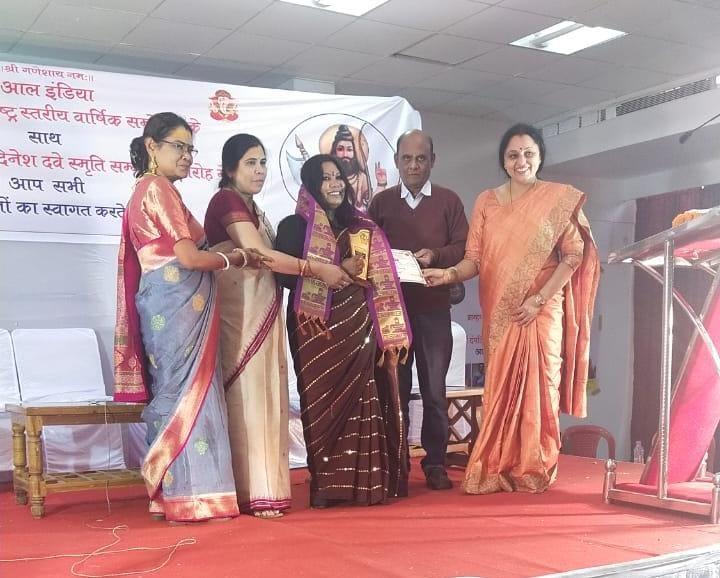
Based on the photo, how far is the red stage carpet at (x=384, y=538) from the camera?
7.08 ft

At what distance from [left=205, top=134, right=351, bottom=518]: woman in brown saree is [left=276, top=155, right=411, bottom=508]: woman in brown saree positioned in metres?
0.08

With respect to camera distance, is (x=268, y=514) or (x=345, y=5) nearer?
(x=268, y=514)

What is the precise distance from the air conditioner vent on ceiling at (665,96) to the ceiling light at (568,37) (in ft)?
2.87

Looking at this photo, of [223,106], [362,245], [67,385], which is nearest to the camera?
[362,245]

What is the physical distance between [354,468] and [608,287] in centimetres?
440

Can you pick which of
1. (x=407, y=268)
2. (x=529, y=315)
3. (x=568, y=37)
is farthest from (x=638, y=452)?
(x=407, y=268)

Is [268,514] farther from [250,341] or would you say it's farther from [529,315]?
[529,315]

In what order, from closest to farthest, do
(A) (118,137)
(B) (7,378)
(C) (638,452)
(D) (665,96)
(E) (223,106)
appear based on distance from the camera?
(B) (7,378), (A) (118,137), (E) (223,106), (D) (665,96), (C) (638,452)

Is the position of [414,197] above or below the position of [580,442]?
above

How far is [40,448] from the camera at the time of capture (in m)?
2.97

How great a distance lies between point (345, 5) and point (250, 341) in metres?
2.44

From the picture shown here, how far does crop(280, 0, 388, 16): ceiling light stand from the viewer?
4516mm

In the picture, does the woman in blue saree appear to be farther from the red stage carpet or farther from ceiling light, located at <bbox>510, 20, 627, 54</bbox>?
ceiling light, located at <bbox>510, 20, 627, 54</bbox>

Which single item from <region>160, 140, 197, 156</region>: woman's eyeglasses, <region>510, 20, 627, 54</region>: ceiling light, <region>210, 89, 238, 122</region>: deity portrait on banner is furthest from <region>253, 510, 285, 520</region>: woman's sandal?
<region>510, 20, 627, 54</region>: ceiling light
